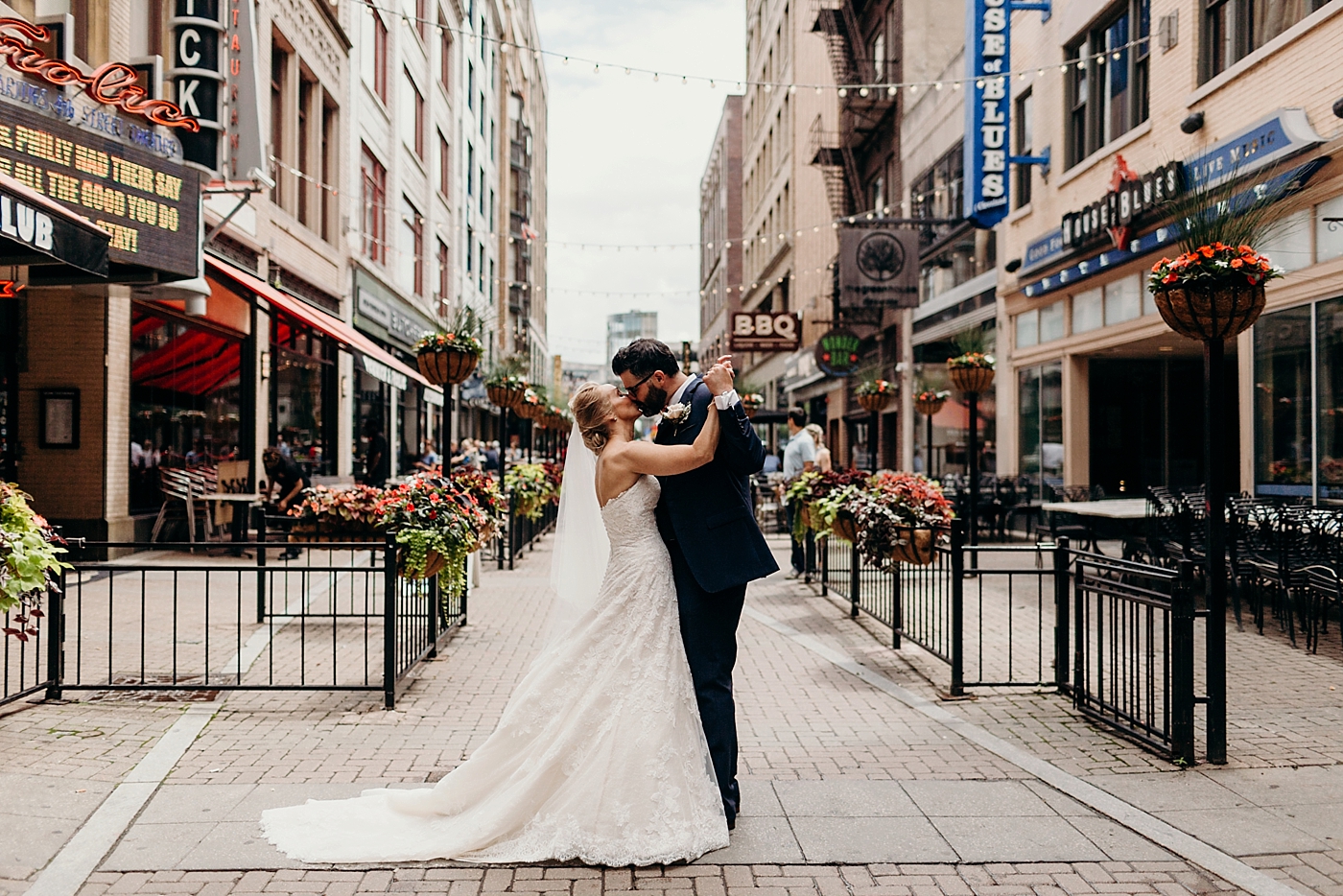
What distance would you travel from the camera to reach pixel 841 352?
33.8m

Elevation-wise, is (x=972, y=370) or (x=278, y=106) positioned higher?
(x=278, y=106)

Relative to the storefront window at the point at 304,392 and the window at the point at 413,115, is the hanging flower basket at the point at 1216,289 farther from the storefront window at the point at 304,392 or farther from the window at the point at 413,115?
the window at the point at 413,115

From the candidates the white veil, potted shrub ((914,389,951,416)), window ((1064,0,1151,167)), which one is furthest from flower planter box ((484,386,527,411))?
the white veil

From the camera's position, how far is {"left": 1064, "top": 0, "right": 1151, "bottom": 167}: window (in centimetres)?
1800

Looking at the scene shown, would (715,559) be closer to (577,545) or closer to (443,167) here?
(577,545)

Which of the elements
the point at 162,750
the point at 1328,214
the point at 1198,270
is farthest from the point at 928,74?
the point at 162,750

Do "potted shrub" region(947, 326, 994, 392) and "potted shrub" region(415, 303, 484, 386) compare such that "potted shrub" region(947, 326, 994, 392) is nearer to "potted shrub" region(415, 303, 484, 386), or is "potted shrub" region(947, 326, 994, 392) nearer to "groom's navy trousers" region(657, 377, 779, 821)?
"potted shrub" region(415, 303, 484, 386)

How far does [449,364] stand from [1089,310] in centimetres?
1230

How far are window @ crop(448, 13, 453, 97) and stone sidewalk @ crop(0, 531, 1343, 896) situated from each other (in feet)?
102

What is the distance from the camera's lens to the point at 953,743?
604 cm

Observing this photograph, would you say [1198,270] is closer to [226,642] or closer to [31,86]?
[226,642]

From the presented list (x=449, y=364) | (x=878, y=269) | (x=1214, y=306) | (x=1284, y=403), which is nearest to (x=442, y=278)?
(x=878, y=269)

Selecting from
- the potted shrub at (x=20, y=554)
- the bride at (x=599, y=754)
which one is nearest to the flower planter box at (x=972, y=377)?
the bride at (x=599, y=754)

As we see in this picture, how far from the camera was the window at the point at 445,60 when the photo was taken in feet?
116
